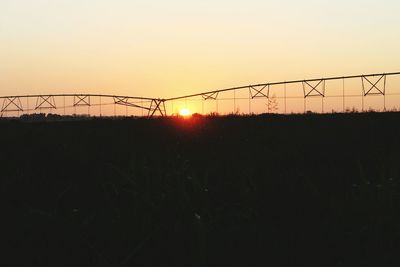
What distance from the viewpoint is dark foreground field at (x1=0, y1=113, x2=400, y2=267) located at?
23.7 feet

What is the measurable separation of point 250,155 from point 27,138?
685 cm

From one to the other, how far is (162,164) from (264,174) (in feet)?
5.78

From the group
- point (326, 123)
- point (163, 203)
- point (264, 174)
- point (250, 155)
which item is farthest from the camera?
point (326, 123)

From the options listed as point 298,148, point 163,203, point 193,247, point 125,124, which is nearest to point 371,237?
point 193,247

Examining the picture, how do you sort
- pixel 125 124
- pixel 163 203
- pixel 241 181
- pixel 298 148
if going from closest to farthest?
1. pixel 163 203
2. pixel 241 181
3. pixel 298 148
4. pixel 125 124

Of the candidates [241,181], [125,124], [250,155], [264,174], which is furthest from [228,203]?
[125,124]

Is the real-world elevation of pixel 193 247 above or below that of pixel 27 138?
below

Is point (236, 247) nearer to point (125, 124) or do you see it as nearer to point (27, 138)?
point (27, 138)

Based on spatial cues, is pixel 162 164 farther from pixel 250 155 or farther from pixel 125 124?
pixel 125 124

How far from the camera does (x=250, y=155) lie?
43.0 feet

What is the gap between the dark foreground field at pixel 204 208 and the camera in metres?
7.23

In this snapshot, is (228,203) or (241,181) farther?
(241,181)

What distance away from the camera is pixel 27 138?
16875 mm

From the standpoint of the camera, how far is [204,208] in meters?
8.23
